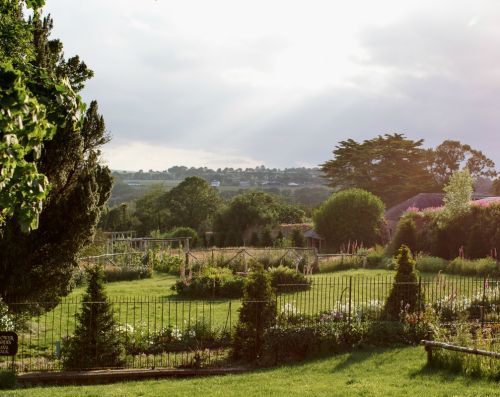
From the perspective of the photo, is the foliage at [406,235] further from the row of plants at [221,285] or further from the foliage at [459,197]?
the row of plants at [221,285]

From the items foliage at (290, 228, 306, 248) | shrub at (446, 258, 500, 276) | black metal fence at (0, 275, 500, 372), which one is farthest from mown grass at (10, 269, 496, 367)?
foliage at (290, 228, 306, 248)

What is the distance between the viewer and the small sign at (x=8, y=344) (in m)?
9.85

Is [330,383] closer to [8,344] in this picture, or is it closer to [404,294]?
[404,294]

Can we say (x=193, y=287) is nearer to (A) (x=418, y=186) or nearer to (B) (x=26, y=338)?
(B) (x=26, y=338)

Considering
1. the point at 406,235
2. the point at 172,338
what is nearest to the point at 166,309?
the point at 172,338

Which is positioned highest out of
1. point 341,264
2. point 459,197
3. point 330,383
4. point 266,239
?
point 459,197

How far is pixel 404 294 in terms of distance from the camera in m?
13.9

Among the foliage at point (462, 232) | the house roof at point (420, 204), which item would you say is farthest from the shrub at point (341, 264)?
the house roof at point (420, 204)

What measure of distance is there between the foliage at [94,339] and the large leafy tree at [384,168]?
55.2 meters

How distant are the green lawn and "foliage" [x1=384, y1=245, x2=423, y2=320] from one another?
228cm

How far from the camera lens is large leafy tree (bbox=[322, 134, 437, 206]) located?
65.3 metres

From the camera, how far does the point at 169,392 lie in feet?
32.0

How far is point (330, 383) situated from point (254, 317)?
317 centimetres

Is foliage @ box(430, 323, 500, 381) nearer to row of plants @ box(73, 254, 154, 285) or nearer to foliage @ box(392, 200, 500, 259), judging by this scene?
row of plants @ box(73, 254, 154, 285)
